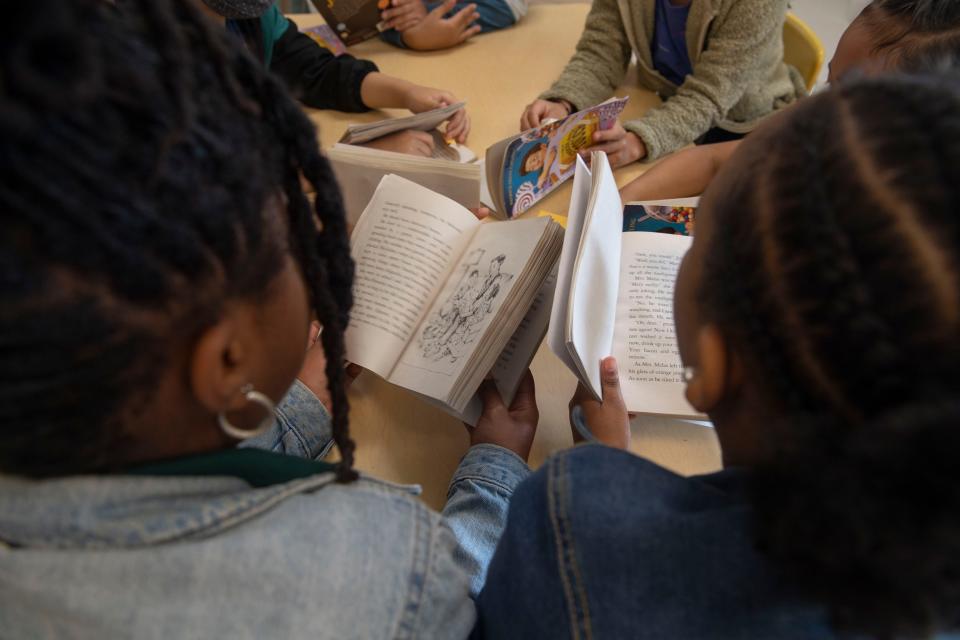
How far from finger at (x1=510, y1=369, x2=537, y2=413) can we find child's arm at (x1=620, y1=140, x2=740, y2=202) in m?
0.39

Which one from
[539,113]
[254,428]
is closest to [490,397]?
[254,428]

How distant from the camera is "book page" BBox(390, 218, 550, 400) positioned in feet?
2.01

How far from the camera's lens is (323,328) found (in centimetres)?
50

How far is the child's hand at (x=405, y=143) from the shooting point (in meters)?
0.95

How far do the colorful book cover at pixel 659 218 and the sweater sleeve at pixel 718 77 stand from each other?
209mm

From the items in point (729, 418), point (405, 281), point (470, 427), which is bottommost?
point (470, 427)

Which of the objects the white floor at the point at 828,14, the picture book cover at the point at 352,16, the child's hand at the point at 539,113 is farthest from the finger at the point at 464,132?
the white floor at the point at 828,14

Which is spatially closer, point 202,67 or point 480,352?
point 202,67

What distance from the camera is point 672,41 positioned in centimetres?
116

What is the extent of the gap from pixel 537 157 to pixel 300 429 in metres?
0.52

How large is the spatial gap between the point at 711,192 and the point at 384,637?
1.39 feet

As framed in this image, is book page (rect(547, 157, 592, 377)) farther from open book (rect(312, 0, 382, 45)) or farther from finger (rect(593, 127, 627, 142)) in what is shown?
open book (rect(312, 0, 382, 45))

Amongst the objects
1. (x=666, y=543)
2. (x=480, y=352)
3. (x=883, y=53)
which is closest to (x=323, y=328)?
(x=480, y=352)

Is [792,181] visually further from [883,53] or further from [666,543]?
[883,53]
